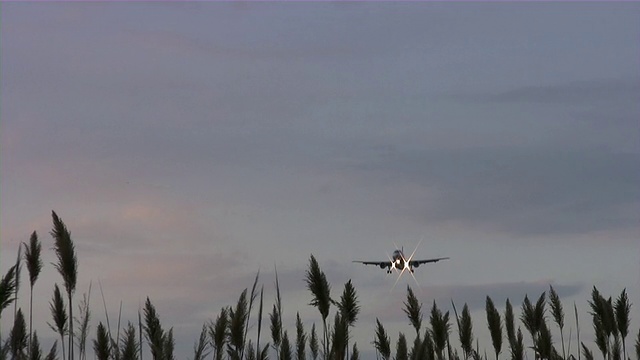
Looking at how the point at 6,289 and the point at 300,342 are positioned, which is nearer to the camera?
the point at 6,289

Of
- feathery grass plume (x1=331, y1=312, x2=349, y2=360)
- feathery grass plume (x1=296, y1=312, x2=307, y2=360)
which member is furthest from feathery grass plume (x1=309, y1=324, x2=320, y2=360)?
feathery grass plume (x1=331, y1=312, x2=349, y2=360)

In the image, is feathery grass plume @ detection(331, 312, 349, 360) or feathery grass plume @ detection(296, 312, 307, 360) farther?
feathery grass plume @ detection(296, 312, 307, 360)

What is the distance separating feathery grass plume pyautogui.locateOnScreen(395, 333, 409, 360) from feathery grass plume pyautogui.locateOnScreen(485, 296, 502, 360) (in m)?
2.10

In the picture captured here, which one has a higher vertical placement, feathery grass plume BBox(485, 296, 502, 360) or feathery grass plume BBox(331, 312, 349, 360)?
feathery grass plume BBox(485, 296, 502, 360)

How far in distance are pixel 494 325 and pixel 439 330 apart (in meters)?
1.56

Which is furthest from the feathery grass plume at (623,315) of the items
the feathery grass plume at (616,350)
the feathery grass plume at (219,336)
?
the feathery grass plume at (219,336)

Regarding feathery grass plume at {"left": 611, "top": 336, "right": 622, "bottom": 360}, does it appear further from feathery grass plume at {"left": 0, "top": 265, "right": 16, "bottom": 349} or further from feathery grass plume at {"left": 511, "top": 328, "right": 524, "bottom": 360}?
feathery grass plume at {"left": 0, "top": 265, "right": 16, "bottom": 349}

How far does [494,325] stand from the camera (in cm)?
1389

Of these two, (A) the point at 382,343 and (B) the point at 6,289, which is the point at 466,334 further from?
(B) the point at 6,289

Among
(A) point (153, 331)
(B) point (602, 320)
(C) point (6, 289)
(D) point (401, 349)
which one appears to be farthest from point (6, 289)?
(B) point (602, 320)

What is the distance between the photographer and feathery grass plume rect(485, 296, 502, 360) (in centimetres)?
1380

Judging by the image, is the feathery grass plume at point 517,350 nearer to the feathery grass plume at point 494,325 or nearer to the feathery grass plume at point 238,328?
the feathery grass plume at point 494,325

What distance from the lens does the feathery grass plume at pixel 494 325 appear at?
13805 mm

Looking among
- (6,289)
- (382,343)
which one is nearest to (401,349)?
(382,343)
